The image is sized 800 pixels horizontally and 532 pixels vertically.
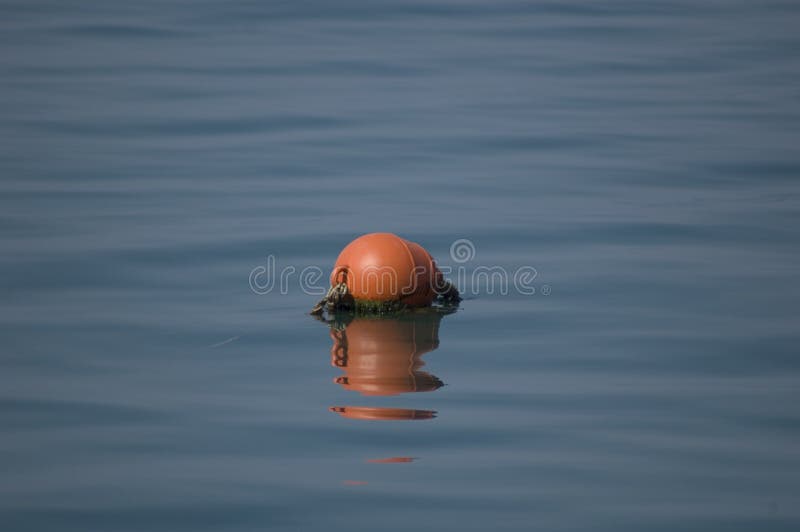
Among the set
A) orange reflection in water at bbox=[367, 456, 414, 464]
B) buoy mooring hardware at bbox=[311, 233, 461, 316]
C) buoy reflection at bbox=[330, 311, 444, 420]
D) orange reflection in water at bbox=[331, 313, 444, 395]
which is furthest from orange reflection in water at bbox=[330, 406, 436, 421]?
buoy mooring hardware at bbox=[311, 233, 461, 316]

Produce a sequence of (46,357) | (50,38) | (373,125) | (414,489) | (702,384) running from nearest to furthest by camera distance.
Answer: (414,489), (702,384), (46,357), (373,125), (50,38)

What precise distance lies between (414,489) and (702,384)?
2.38m

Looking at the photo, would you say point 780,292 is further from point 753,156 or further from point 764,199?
point 753,156

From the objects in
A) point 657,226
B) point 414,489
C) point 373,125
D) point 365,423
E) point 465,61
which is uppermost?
point 465,61

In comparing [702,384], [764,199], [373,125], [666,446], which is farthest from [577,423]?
[373,125]

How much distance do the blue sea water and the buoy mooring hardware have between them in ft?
0.93

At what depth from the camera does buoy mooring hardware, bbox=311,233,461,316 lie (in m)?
9.26

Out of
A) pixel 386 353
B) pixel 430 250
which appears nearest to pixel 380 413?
pixel 386 353

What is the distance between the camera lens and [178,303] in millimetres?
9656

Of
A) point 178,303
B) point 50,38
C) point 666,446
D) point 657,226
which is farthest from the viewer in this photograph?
point 50,38

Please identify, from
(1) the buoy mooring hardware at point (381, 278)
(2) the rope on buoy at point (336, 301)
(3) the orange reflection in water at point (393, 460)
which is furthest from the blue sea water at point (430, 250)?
(1) the buoy mooring hardware at point (381, 278)

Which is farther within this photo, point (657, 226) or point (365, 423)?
point (657, 226)

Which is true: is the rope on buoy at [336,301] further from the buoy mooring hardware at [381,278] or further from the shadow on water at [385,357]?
the shadow on water at [385,357]

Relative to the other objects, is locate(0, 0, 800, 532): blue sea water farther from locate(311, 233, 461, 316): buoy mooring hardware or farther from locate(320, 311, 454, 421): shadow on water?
locate(311, 233, 461, 316): buoy mooring hardware
